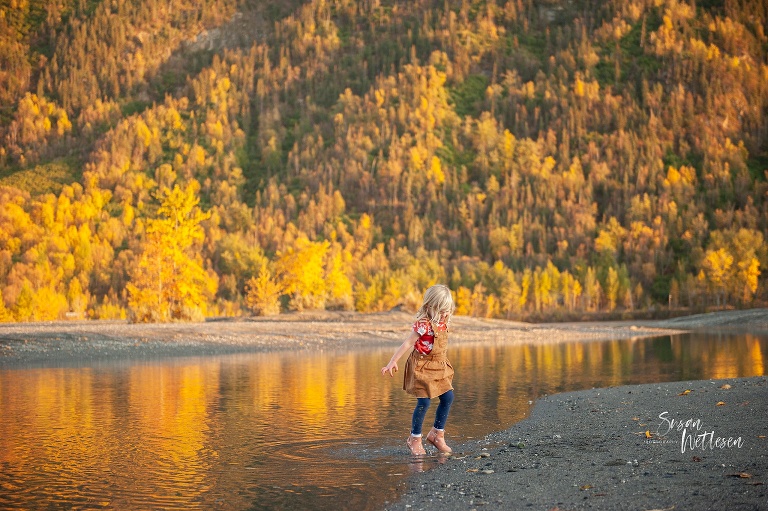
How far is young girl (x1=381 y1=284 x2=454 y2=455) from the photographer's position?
12.7 metres

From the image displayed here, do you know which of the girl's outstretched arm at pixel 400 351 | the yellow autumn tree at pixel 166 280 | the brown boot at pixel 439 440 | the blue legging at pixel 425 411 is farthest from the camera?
the yellow autumn tree at pixel 166 280

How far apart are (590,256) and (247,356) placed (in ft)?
449

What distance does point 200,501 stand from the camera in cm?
1044

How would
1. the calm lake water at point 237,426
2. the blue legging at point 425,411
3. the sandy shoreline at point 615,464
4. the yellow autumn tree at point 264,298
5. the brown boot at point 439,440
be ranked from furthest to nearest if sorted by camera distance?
1. the yellow autumn tree at point 264,298
2. the brown boot at point 439,440
3. the blue legging at point 425,411
4. the calm lake water at point 237,426
5. the sandy shoreline at point 615,464

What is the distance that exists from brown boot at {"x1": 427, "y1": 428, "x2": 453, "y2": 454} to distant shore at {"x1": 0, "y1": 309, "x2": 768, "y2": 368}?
80.1 feet

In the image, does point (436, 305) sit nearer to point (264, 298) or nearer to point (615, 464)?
point (615, 464)

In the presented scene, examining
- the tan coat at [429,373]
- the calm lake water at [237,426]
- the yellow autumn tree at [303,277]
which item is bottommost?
the calm lake water at [237,426]

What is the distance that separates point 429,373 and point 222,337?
33.7 metres

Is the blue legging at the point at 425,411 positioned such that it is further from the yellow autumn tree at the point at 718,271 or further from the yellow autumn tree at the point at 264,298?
the yellow autumn tree at the point at 718,271

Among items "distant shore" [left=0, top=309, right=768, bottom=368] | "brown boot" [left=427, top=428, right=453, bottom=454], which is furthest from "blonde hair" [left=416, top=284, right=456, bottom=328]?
"distant shore" [left=0, top=309, right=768, bottom=368]

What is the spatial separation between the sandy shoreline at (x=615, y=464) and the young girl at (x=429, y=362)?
0.88 meters

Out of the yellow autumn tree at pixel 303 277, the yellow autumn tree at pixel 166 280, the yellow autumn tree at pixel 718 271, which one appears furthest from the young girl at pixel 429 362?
the yellow autumn tree at pixel 718 271

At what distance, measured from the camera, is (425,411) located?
12766mm

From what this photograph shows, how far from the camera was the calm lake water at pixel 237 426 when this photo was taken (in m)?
11.0
